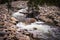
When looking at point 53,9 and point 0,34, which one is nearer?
point 0,34

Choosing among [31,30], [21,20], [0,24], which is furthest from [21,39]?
[21,20]

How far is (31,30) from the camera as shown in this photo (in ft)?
30.1

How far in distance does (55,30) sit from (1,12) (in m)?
4.77

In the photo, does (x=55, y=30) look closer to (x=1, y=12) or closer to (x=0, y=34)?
(x=0, y=34)

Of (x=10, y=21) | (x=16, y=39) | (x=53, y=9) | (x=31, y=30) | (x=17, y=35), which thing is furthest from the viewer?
(x=53, y=9)

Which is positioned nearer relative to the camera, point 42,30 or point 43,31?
point 43,31

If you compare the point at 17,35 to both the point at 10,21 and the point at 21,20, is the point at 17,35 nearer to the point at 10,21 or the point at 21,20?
the point at 10,21

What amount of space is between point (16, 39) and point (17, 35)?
0.52 meters

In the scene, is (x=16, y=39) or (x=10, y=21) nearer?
(x=16, y=39)

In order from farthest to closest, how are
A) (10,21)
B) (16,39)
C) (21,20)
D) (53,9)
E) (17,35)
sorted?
(53,9), (21,20), (10,21), (17,35), (16,39)

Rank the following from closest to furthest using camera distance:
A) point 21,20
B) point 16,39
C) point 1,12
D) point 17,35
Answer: point 16,39
point 17,35
point 21,20
point 1,12

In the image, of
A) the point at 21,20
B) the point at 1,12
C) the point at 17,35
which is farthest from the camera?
the point at 1,12

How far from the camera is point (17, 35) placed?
806 centimetres

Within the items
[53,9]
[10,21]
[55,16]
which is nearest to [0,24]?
[10,21]
